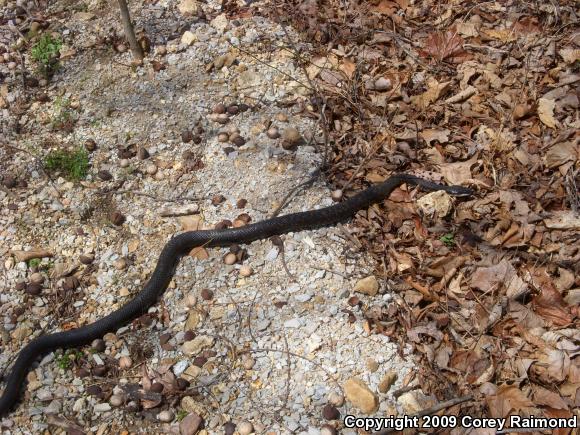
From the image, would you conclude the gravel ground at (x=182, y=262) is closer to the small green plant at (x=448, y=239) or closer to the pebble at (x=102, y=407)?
the pebble at (x=102, y=407)

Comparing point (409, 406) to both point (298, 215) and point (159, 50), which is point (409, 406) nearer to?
point (298, 215)

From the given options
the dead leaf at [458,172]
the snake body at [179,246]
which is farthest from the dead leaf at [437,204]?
the dead leaf at [458,172]

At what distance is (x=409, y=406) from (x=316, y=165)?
223 centimetres

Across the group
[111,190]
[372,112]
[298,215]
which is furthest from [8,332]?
[372,112]

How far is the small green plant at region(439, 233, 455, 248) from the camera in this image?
169 inches

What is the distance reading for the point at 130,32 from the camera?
216 inches

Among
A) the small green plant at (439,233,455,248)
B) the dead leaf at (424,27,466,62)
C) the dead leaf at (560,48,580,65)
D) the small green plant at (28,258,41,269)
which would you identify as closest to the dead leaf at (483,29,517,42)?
the dead leaf at (424,27,466,62)

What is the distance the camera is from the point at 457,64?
5.51 metres

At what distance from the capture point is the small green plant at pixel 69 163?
16.3 ft

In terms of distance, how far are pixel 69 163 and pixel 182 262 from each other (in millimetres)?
1525

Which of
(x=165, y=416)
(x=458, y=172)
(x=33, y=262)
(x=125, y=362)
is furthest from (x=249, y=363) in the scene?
(x=458, y=172)

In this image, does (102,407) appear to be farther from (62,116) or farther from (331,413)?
(62,116)

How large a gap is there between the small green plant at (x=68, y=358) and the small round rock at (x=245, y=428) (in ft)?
4.20

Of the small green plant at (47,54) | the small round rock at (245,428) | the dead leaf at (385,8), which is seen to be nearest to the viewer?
the small round rock at (245,428)
